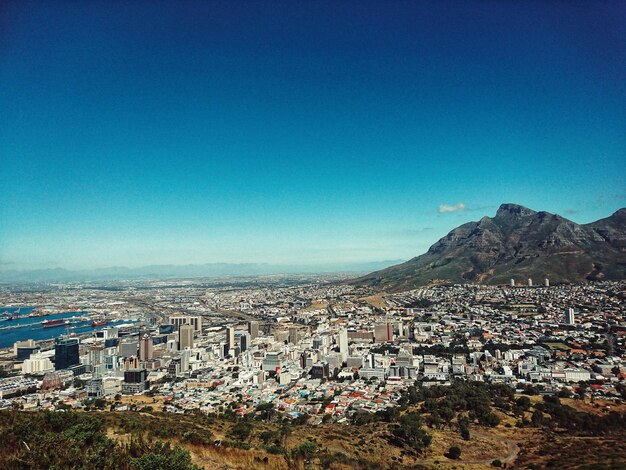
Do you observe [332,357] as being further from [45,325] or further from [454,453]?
[45,325]

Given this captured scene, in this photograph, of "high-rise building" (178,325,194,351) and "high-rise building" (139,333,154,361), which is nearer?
"high-rise building" (139,333,154,361)

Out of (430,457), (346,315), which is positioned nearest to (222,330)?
(346,315)

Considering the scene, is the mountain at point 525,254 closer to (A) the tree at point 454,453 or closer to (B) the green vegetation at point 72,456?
(A) the tree at point 454,453

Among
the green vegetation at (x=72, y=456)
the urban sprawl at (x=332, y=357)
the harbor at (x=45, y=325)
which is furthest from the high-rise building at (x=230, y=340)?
the green vegetation at (x=72, y=456)

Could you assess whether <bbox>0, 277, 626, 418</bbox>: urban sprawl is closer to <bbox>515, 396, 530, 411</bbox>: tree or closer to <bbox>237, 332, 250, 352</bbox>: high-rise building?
<bbox>237, 332, 250, 352</bbox>: high-rise building

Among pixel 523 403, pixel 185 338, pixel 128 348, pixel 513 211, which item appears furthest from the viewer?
pixel 513 211

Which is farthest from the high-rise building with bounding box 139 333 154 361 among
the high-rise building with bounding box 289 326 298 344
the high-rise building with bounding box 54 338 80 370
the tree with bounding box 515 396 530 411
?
the tree with bounding box 515 396 530 411

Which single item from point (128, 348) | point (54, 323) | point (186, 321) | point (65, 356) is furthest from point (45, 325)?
point (65, 356)

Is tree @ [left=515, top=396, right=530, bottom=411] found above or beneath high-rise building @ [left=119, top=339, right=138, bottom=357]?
above
